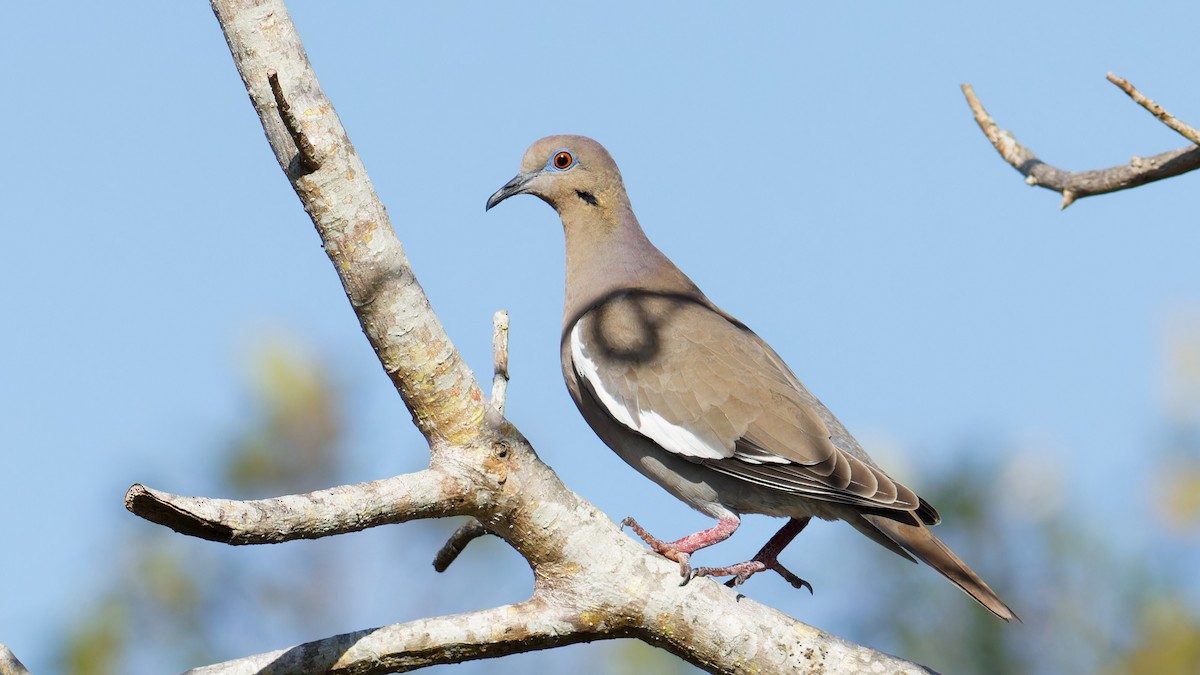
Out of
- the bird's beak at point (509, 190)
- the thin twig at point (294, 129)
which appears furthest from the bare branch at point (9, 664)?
the bird's beak at point (509, 190)

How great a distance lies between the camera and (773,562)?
4.44 m

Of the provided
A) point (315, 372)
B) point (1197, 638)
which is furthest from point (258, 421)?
point (1197, 638)

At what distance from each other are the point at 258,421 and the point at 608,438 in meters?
8.88

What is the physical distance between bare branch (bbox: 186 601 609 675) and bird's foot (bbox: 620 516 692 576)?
0.39 metres

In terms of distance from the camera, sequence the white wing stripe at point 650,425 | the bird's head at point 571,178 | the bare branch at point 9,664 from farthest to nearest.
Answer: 1. the bird's head at point 571,178
2. the white wing stripe at point 650,425
3. the bare branch at point 9,664

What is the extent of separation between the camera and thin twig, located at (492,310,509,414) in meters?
3.35

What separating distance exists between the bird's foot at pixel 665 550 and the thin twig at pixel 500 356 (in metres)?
0.63

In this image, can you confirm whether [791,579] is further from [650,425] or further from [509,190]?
[509,190]

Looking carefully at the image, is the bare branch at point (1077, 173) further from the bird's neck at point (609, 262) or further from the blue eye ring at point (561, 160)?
the blue eye ring at point (561, 160)

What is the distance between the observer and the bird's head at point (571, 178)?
5371 millimetres

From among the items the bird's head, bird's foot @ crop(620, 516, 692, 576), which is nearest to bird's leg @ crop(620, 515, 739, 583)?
bird's foot @ crop(620, 516, 692, 576)

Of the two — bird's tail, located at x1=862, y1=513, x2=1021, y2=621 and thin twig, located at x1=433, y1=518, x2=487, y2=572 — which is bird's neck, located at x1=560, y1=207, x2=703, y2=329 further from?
thin twig, located at x1=433, y1=518, x2=487, y2=572

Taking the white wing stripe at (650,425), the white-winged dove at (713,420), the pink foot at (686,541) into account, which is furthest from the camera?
the white wing stripe at (650,425)

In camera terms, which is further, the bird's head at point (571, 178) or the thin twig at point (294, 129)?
the bird's head at point (571, 178)
